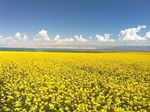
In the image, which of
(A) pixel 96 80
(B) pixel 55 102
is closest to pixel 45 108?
Result: (B) pixel 55 102

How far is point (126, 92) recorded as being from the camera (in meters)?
11.9

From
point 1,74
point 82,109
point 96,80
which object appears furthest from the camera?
point 1,74

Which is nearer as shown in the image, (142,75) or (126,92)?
(126,92)

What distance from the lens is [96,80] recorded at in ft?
53.3

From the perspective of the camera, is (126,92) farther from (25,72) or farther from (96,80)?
(25,72)

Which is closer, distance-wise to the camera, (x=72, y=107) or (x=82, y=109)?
(x=82, y=109)

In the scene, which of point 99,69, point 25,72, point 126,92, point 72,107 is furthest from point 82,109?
point 99,69

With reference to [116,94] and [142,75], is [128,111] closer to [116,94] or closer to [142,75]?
[116,94]

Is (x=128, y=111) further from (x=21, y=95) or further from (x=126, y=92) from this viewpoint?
(x=21, y=95)

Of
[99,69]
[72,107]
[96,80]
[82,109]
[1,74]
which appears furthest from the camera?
[99,69]

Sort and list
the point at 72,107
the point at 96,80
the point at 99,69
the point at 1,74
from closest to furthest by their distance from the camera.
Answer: the point at 72,107 < the point at 96,80 < the point at 1,74 < the point at 99,69

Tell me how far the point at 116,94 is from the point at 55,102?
3.23 meters

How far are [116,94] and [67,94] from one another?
2240 millimetres

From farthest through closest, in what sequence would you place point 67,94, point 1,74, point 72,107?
point 1,74
point 67,94
point 72,107
